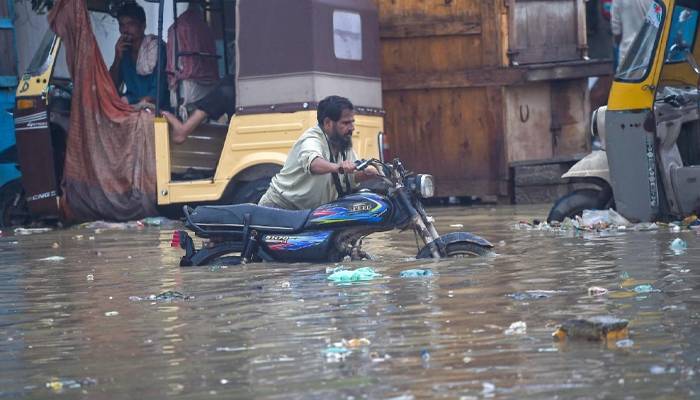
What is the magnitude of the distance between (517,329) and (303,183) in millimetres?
4212

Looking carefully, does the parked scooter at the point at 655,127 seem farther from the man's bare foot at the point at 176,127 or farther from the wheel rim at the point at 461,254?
the man's bare foot at the point at 176,127

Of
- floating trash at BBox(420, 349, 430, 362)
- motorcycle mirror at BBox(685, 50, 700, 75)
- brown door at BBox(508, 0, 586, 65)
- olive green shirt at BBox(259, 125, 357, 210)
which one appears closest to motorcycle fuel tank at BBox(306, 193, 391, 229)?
olive green shirt at BBox(259, 125, 357, 210)

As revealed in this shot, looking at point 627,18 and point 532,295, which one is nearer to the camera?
point 532,295

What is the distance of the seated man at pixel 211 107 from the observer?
1550cm

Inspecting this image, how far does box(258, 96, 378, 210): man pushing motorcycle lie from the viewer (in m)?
10.2

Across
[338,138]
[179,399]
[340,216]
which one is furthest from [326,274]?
[179,399]

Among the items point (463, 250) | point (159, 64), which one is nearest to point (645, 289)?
point (463, 250)

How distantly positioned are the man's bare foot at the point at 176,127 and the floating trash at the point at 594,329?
987 centimetres

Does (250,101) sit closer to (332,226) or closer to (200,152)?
(200,152)

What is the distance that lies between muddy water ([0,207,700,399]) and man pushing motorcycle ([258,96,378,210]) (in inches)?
22.6

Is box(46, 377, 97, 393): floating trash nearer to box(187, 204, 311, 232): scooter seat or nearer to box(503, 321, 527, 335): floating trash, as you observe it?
box(503, 321, 527, 335): floating trash

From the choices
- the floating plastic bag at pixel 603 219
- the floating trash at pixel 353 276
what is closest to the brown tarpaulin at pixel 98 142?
the floating plastic bag at pixel 603 219

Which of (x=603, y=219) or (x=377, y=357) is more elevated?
(x=377, y=357)

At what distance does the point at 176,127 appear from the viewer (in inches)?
612
